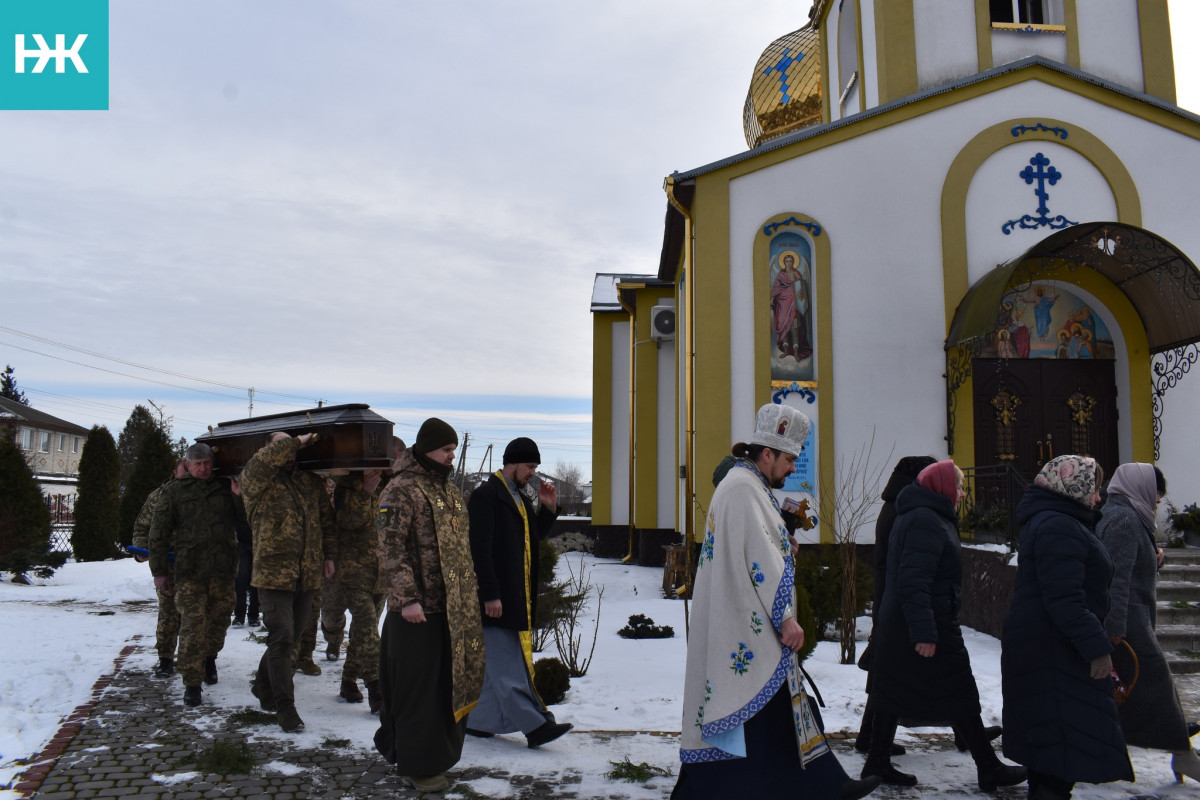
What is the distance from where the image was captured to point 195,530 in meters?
6.55

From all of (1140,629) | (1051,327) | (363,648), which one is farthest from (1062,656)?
(1051,327)

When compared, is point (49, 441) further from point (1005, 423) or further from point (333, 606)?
point (1005, 423)

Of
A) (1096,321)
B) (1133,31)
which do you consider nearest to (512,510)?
(1096,321)

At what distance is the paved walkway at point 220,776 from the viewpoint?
438 cm

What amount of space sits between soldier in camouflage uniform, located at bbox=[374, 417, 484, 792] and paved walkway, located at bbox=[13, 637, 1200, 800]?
0.74ft

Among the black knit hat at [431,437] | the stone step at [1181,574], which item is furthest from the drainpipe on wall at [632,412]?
the black knit hat at [431,437]

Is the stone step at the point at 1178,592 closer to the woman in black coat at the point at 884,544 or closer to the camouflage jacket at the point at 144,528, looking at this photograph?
the woman in black coat at the point at 884,544

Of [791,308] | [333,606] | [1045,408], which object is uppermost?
[791,308]

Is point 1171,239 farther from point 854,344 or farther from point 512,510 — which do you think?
point 512,510

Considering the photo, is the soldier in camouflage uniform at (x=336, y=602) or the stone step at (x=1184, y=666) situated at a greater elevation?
the soldier in camouflage uniform at (x=336, y=602)

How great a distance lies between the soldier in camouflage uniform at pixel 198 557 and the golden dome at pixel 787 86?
47.0ft

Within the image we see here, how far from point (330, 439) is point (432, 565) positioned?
1869mm

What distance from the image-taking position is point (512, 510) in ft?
17.8

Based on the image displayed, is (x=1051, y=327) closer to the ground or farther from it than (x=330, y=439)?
farther from it
